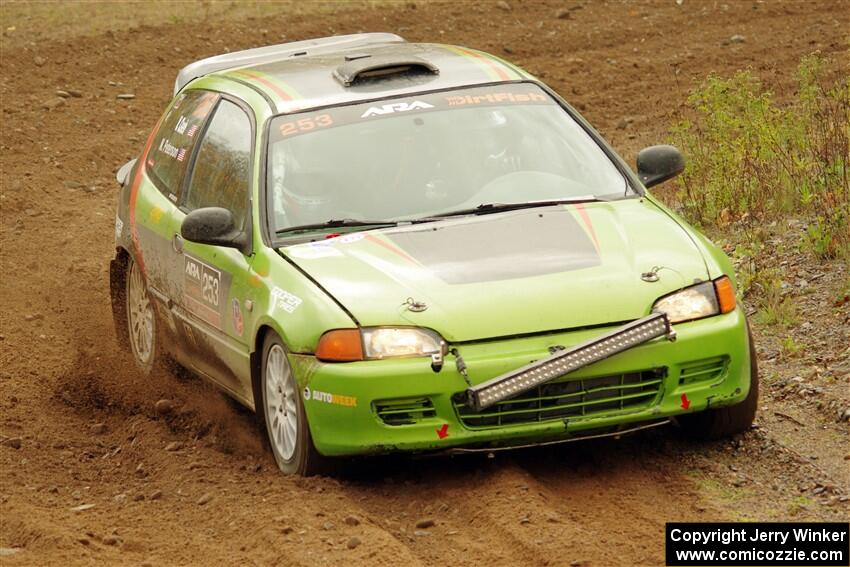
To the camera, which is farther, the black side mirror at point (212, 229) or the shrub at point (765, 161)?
the shrub at point (765, 161)

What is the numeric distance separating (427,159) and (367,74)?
0.72 m

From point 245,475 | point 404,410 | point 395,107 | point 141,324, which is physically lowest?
point 141,324

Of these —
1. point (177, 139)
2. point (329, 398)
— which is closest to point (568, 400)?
point (329, 398)

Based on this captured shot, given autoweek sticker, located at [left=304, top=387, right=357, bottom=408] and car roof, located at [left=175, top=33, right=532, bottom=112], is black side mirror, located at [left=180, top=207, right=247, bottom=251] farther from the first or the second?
autoweek sticker, located at [left=304, top=387, right=357, bottom=408]

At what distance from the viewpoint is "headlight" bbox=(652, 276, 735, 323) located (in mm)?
6898

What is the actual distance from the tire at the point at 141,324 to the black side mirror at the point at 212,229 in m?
1.57

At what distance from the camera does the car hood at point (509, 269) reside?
22.2 ft

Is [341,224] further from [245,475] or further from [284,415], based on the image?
[245,475]

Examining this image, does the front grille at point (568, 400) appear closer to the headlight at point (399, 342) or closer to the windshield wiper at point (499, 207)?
the headlight at point (399, 342)

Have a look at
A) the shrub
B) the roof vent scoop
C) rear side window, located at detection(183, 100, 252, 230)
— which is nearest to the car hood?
rear side window, located at detection(183, 100, 252, 230)

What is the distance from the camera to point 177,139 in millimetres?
9297

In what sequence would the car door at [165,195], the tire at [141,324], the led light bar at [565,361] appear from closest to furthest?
the led light bar at [565,361], the car door at [165,195], the tire at [141,324]

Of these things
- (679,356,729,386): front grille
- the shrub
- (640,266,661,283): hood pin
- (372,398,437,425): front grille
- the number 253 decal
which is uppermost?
the number 253 decal

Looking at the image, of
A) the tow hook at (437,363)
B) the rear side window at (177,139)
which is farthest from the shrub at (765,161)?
the tow hook at (437,363)
